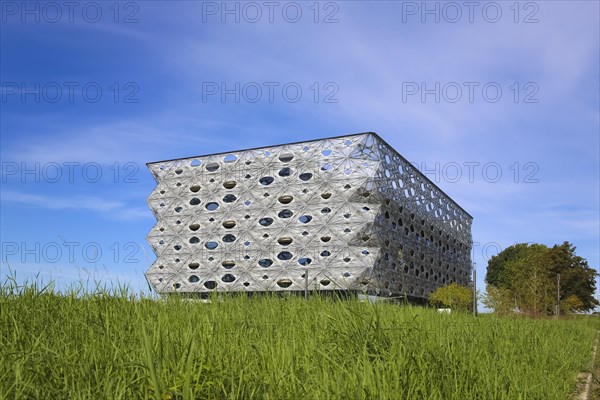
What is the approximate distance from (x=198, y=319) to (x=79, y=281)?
2090 mm

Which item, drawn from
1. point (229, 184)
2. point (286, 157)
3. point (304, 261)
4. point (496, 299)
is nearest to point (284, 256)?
point (304, 261)

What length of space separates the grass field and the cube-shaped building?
26686 mm

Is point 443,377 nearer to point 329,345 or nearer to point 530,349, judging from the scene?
point 329,345

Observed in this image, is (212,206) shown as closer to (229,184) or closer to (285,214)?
(229,184)

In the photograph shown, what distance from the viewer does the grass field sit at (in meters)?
2.92

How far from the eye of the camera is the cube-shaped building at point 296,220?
36.5 metres

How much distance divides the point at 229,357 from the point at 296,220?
35395 mm

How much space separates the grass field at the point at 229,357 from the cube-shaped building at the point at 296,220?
87.6 feet

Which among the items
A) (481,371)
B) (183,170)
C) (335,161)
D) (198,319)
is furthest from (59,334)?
(183,170)

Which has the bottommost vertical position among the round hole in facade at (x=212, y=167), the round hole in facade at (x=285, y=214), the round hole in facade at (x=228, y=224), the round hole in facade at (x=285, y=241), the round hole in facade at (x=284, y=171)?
the round hole in facade at (x=285, y=241)

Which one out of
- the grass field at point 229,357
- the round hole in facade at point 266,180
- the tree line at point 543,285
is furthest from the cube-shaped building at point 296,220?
the grass field at point 229,357

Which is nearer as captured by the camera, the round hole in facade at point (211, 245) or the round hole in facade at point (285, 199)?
the round hole in facade at point (285, 199)

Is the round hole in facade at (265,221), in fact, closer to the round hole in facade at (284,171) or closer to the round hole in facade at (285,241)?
the round hole in facade at (285,241)

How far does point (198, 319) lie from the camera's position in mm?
5176
